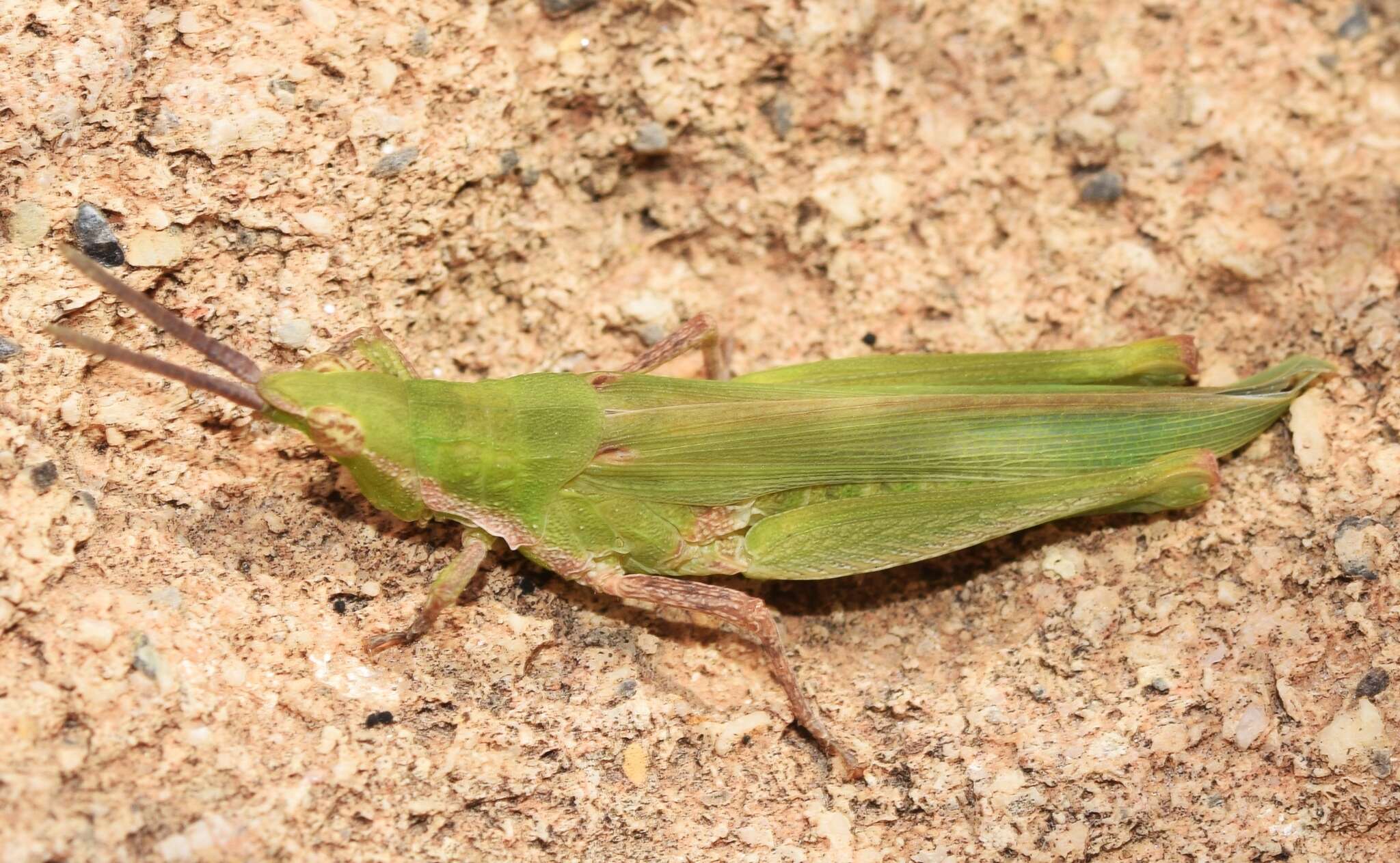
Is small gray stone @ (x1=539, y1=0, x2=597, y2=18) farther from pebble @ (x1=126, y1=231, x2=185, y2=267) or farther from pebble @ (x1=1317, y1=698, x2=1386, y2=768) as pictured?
pebble @ (x1=1317, y1=698, x2=1386, y2=768)

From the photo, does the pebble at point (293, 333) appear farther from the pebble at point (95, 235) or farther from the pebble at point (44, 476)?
the pebble at point (44, 476)

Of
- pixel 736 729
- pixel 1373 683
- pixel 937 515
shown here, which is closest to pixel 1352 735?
pixel 1373 683

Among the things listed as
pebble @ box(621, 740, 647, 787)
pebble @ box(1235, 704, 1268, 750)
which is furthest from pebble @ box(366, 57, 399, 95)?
pebble @ box(1235, 704, 1268, 750)

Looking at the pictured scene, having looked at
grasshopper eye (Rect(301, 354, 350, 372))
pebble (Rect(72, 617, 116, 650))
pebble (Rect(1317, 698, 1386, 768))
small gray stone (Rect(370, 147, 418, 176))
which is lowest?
pebble (Rect(72, 617, 116, 650))

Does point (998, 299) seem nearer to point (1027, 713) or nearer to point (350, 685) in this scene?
point (1027, 713)

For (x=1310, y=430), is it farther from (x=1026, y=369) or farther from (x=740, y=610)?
(x=740, y=610)

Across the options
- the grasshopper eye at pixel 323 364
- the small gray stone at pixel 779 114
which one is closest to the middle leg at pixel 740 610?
the grasshopper eye at pixel 323 364
